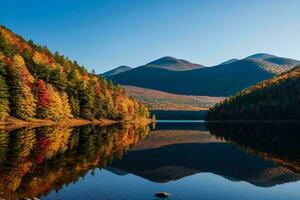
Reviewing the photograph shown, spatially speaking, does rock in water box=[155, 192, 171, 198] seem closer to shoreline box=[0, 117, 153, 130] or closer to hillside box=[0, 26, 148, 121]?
shoreline box=[0, 117, 153, 130]

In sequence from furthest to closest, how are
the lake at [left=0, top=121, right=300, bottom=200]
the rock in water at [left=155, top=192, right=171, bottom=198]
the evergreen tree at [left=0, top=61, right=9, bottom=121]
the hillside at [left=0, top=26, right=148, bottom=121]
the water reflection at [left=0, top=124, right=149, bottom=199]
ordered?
the hillside at [left=0, top=26, right=148, bottom=121] → the evergreen tree at [left=0, top=61, right=9, bottom=121] → the lake at [left=0, top=121, right=300, bottom=200] → the water reflection at [left=0, top=124, right=149, bottom=199] → the rock in water at [left=155, top=192, right=171, bottom=198]

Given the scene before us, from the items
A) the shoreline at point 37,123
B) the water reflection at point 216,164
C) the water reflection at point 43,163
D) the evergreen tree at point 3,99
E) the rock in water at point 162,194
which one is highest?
the evergreen tree at point 3,99

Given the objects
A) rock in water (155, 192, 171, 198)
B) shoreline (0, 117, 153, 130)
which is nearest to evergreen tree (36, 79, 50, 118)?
shoreline (0, 117, 153, 130)

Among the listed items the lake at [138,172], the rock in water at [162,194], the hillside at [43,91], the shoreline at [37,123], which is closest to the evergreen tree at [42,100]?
the hillside at [43,91]

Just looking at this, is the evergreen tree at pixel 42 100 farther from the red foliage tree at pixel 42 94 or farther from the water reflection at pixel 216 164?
the water reflection at pixel 216 164

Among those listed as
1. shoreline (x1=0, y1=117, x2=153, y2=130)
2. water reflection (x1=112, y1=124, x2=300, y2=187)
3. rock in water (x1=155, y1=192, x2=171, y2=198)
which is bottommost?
water reflection (x1=112, y1=124, x2=300, y2=187)

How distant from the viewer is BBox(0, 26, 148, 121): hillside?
4975 inches

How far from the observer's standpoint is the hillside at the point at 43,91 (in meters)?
126

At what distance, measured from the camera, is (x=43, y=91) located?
5625 inches

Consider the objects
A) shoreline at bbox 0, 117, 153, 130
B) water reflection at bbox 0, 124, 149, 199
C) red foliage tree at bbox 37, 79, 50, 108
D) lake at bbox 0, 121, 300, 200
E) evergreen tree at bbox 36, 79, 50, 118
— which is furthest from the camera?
red foliage tree at bbox 37, 79, 50, 108

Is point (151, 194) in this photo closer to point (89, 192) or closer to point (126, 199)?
point (126, 199)

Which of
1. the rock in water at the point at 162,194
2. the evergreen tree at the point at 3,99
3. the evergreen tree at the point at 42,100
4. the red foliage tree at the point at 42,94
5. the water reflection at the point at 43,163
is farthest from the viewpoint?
the red foliage tree at the point at 42,94

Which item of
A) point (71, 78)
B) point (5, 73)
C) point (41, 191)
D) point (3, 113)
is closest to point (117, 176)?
point (41, 191)

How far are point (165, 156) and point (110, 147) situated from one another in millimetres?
10889
